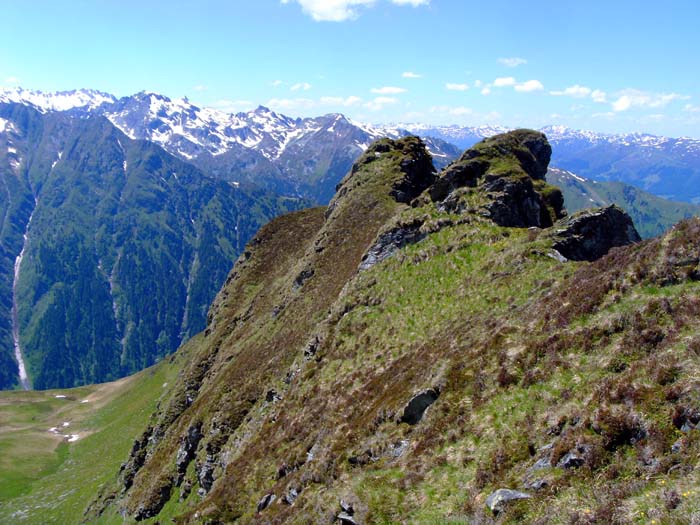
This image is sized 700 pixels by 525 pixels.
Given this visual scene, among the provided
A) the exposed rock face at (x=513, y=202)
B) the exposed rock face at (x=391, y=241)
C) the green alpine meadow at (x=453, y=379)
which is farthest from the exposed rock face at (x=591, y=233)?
the exposed rock face at (x=391, y=241)

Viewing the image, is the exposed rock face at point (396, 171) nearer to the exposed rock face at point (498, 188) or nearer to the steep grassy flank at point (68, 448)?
the exposed rock face at point (498, 188)

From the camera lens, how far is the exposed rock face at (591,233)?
40594 mm

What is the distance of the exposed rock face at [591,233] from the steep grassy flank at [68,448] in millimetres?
66486

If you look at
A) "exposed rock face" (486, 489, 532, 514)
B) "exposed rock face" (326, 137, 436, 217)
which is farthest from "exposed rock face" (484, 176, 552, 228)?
"exposed rock face" (486, 489, 532, 514)

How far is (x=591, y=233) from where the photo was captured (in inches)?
1709

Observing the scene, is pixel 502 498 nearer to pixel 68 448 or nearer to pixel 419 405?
pixel 419 405

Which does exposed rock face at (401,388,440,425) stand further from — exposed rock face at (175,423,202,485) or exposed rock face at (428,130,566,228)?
exposed rock face at (175,423,202,485)

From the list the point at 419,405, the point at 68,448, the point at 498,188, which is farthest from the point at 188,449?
the point at 68,448

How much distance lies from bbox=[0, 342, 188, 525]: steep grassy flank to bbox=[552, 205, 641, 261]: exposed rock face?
218 feet

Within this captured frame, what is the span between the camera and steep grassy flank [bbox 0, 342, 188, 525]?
10081 centimetres

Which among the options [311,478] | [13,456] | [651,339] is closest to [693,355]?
[651,339]

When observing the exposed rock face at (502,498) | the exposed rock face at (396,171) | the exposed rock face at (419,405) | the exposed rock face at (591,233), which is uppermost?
the exposed rock face at (396,171)

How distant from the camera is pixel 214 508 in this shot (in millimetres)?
35812

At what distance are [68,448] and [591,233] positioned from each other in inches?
6579
